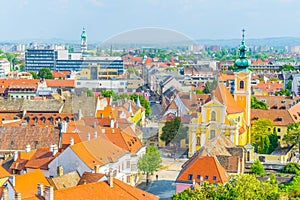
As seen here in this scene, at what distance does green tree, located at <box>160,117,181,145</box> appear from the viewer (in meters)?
13.6

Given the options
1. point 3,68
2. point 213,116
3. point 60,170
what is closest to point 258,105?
point 213,116

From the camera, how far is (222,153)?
2761cm

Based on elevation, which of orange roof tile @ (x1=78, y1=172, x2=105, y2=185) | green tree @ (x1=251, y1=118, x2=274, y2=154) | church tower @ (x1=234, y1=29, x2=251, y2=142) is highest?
church tower @ (x1=234, y1=29, x2=251, y2=142)

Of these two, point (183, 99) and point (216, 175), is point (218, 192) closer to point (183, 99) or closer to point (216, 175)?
point (183, 99)

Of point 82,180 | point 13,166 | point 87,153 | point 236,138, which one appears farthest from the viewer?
point 236,138

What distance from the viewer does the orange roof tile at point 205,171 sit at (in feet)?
77.3

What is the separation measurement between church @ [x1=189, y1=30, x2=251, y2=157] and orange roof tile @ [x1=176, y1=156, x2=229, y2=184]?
4.67 metres

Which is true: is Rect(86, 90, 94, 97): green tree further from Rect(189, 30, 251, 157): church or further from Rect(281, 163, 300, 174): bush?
Rect(281, 163, 300, 174): bush

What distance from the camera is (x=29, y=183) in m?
19.6

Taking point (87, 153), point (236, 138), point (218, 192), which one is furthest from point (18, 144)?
point (218, 192)

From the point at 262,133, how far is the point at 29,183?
70.5ft

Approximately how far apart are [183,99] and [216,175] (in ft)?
33.7

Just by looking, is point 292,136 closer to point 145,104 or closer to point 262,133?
point 262,133

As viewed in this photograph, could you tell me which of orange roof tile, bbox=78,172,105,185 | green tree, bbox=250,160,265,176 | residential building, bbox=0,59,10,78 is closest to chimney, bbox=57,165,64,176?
orange roof tile, bbox=78,172,105,185
